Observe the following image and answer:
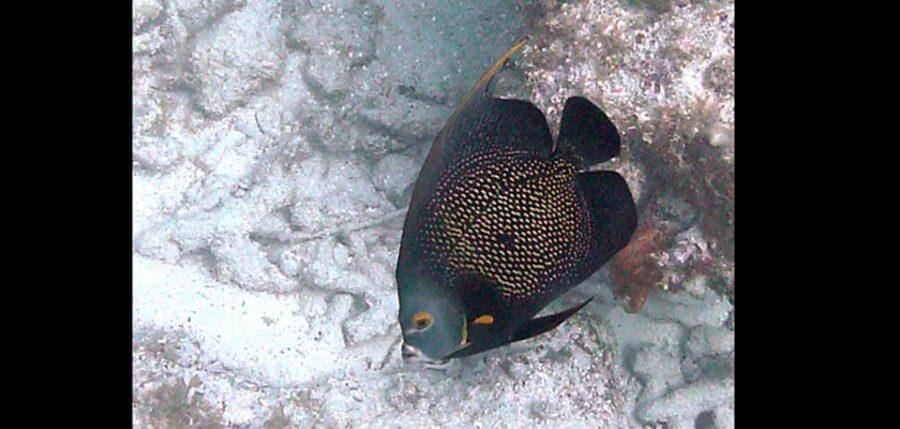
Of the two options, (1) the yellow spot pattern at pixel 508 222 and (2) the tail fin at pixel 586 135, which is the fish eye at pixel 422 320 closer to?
(1) the yellow spot pattern at pixel 508 222

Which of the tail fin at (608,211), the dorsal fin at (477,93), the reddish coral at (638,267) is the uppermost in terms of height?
→ the dorsal fin at (477,93)

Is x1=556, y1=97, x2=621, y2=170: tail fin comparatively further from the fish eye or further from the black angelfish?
the fish eye

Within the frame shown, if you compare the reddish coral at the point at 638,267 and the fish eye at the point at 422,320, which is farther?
the reddish coral at the point at 638,267

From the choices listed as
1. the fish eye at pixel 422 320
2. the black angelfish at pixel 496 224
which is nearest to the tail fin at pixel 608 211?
the black angelfish at pixel 496 224

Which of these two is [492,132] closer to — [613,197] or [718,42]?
[613,197]

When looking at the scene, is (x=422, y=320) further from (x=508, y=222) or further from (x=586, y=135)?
(x=586, y=135)

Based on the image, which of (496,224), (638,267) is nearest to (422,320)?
(496,224)

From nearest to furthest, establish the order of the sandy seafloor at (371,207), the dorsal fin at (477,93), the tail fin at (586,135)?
1. the dorsal fin at (477,93)
2. the tail fin at (586,135)
3. the sandy seafloor at (371,207)
